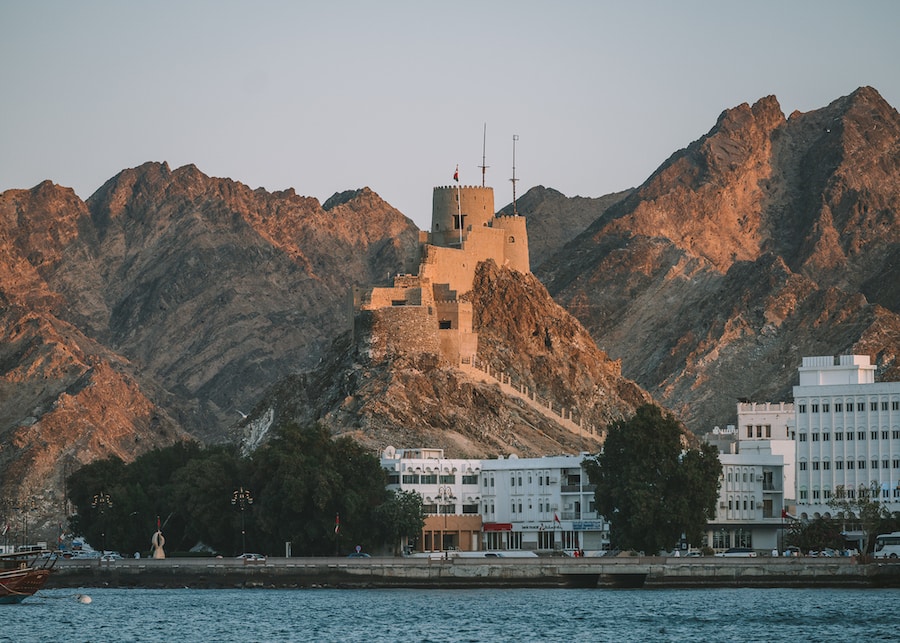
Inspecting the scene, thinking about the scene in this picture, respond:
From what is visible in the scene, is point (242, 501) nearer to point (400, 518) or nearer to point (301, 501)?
point (301, 501)

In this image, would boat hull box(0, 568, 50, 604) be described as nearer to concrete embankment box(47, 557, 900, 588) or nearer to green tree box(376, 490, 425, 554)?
concrete embankment box(47, 557, 900, 588)

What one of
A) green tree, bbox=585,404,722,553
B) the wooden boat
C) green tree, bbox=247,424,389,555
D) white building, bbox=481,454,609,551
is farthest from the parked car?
the wooden boat

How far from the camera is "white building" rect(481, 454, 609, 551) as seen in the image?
19112 cm

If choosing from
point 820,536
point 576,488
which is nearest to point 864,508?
point 820,536

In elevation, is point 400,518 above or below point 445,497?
below

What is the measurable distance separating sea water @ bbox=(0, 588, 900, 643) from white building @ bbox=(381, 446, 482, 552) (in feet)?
96.1

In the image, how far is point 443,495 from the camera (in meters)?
197

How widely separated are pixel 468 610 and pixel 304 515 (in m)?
38.0

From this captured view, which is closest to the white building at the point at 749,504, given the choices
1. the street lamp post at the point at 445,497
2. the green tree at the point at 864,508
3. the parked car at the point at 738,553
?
the parked car at the point at 738,553

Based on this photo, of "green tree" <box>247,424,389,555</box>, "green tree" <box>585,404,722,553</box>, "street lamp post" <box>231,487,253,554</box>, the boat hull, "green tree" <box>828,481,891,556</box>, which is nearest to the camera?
the boat hull

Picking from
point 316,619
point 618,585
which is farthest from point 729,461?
point 316,619

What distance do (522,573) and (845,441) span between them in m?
36.6

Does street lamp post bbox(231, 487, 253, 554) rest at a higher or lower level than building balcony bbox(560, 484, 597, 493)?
lower

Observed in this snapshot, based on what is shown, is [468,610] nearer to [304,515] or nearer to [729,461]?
[304,515]
